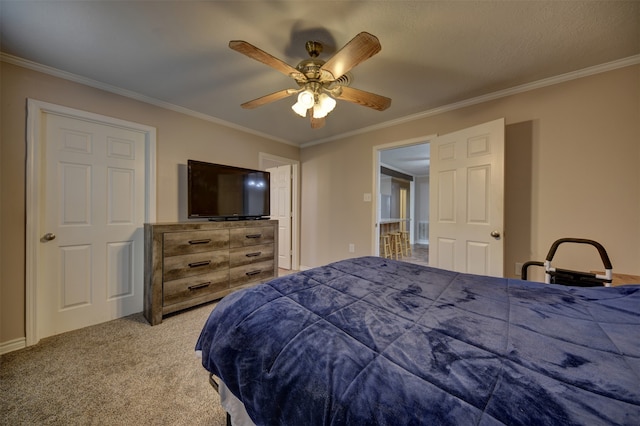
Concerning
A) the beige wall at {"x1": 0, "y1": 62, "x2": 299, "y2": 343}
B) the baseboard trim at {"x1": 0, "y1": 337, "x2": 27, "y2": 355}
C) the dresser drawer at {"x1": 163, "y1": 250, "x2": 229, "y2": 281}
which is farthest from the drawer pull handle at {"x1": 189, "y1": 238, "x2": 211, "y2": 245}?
the baseboard trim at {"x1": 0, "y1": 337, "x2": 27, "y2": 355}

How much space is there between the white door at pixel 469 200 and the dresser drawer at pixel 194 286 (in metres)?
2.53

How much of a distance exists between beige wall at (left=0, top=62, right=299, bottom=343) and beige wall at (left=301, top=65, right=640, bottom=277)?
10.2 feet

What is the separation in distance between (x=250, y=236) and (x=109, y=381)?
1.76 m

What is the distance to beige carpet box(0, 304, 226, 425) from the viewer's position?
130 cm

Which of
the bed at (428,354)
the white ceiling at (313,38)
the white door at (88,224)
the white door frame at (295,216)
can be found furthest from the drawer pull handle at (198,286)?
the white ceiling at (313,38)

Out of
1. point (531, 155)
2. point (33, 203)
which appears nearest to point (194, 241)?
point (33, 203)

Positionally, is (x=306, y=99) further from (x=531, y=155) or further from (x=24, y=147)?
(x=24, y=147)

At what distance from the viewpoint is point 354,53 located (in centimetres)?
134

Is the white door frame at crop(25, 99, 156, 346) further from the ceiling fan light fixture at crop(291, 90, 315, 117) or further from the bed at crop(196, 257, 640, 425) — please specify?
the ceiling fan light fixture at crop(291, 90, 315, 117)

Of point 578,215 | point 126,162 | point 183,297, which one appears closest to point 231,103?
point 126,162

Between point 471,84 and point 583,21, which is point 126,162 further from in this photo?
point 583,21

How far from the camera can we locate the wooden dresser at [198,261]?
2.26 m

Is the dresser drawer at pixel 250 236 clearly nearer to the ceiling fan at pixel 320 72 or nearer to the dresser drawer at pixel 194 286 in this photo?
the dresser drawer at pixel 194 286

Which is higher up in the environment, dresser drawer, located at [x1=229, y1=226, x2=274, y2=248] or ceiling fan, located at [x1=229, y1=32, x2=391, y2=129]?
ceiling fan, located at [x1=229, y1=32, x2=391, y2=129]
